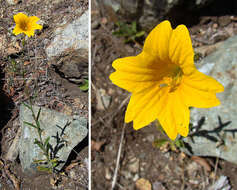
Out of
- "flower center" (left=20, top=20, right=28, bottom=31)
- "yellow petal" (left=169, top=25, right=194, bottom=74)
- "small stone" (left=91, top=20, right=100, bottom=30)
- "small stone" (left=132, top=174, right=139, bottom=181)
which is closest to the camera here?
Answer: "yellow petal" (left=169, top=25, right=194, bottom=74)

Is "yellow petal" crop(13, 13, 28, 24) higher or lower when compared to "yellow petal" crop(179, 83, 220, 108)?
higher

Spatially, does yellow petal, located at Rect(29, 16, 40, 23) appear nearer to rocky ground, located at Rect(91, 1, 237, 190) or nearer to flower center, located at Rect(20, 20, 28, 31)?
flower center, located at Rect(20, 20, 28, 31)

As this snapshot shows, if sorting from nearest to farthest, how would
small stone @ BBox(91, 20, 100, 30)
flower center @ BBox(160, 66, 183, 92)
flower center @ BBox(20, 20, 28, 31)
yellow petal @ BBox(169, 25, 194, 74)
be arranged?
yellow petal @ BBox(169, 25, 194, 74)
flower center @ BBox(20, 20, 28, 31)
flower center @ BBox(160, 66, 183, 92)
small stone @ BBox(91, 20, 100, 30)

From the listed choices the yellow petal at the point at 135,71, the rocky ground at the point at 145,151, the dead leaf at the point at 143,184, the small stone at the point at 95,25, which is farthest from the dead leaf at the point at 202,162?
the small stone at the point at 95,25

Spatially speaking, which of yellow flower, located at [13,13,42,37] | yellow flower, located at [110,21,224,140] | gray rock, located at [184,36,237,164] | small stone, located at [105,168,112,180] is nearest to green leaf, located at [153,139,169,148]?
gray rock, located at [184,36,237,164]

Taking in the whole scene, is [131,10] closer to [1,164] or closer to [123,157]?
[123,157]

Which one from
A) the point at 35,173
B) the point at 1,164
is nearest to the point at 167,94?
the point at 35,173

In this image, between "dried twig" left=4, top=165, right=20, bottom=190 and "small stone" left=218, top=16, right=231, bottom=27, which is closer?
"dried twig" left=4, top=165, right=20, bottom=190

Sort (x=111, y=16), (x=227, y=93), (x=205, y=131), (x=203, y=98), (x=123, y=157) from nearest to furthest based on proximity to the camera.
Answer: (x=203, y=98) < (x=227, y=93) < (x=205, y=131) < (x=123, y=157) < (x=111, y=16)
